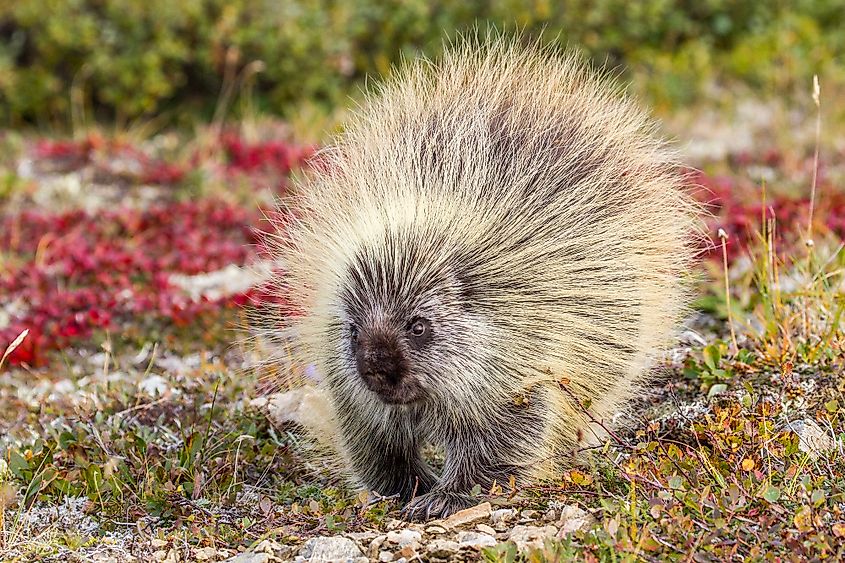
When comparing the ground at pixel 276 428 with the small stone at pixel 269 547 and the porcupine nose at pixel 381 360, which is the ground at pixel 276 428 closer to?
the small stone at pixel 269 547

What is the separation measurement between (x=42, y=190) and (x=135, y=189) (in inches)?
28.0

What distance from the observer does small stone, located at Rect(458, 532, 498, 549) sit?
3.66 metres

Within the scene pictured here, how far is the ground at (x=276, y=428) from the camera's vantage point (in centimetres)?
363

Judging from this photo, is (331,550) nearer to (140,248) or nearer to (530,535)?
(530,535)

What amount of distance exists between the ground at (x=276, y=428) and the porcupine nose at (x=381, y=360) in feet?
1.72

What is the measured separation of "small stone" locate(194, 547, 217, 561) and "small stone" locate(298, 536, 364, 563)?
0.32 metres

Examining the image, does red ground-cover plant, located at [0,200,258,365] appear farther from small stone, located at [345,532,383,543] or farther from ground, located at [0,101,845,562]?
small stone, located at [345,532,383,543]

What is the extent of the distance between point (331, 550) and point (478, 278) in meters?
1.06

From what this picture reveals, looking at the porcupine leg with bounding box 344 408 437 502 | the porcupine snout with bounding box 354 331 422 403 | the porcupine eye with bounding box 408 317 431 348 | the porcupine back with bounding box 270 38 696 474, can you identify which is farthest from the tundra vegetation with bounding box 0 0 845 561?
the porcupine eye with bounding box 408 317 431 348

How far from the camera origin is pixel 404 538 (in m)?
3.74

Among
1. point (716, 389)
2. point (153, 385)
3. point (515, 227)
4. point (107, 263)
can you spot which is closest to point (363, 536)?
point (515, 227)

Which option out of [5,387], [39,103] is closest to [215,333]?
[5,387]

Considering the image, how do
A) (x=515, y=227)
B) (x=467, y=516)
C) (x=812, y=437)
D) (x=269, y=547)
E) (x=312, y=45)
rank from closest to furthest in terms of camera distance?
(x=269, y=547), (x=467, y=516), (x=515, y=227), (x=812, y=437), (x=312, y=45)

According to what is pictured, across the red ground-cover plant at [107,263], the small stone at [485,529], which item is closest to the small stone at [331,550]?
the small stone at [485,529]
